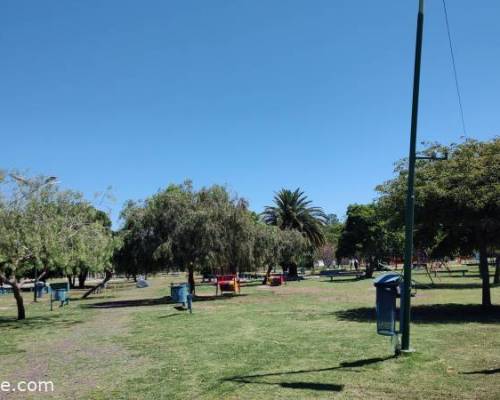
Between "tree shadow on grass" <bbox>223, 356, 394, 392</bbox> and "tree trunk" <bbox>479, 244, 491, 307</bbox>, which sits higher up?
"tree trunk" <bbox>479, 244, 491, 307</bbox>

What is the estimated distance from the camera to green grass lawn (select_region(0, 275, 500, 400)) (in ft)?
25.6

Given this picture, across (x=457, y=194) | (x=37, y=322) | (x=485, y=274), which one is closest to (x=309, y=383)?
(x=457, y=194)

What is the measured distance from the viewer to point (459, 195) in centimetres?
1631

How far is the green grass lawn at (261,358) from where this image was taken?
25.6ft

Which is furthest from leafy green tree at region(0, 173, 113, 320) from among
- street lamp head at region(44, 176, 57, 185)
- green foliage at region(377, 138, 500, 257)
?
green foliage at region(377, 138, 500, 257)

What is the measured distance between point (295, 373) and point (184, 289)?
1442 cm

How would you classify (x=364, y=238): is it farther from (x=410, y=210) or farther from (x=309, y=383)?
(x=309, y=383)

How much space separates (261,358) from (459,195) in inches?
351

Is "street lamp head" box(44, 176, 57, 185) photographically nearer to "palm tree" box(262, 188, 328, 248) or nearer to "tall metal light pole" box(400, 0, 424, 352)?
"tall metal light pole" box(400, 0, 424, 352)

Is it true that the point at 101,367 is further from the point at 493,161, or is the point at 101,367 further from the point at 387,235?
the point at 387,235

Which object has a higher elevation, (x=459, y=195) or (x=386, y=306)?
(x=459, y=195)

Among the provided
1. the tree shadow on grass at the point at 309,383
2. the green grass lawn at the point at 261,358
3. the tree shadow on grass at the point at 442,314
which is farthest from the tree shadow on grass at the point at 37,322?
the tree shadow on grass at the point at 309,383

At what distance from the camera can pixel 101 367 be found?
33.1ft

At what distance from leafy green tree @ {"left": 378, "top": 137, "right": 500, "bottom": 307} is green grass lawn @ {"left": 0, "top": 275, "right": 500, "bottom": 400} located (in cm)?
271
